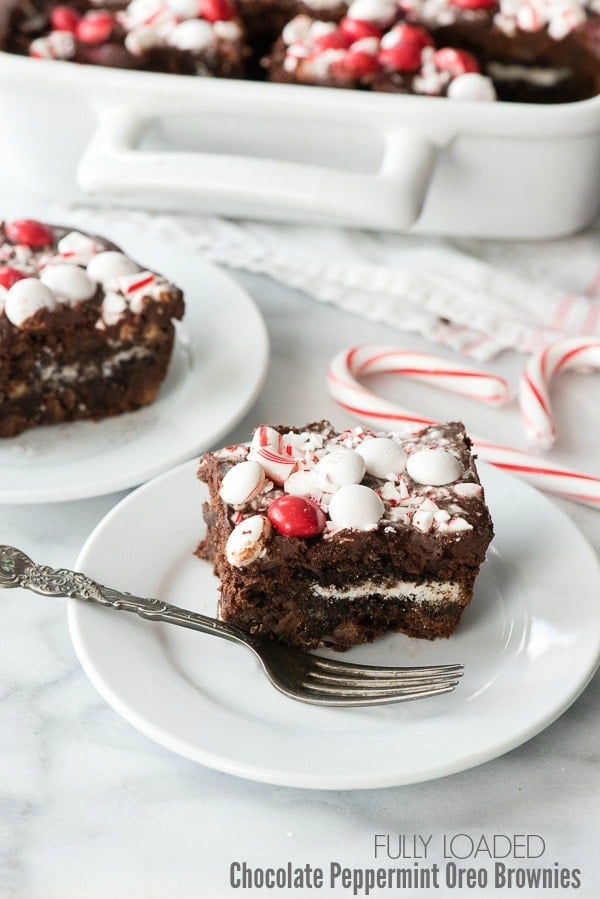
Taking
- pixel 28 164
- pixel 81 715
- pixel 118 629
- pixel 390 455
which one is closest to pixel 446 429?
pixel 390 455

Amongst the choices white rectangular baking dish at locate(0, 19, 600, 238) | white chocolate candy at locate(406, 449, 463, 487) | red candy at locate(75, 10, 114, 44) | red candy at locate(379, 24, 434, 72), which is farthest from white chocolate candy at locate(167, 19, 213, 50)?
white chocolate candy at locate(406, 449, 463, 487)

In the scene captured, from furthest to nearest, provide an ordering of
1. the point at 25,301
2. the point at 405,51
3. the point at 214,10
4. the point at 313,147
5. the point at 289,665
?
the point at 214,10, the point at 405,51, the point at 313,147, the point at 25,301, the point at 289,665

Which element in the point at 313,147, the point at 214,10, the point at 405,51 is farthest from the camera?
the point at 214,10

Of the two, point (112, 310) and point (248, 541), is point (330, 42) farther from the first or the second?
point (248, 541)

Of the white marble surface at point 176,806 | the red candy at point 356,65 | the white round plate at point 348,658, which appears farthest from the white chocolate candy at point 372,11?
the white marble surface at point 176,806

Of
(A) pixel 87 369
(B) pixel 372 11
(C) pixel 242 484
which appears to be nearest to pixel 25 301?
(A) pixel 87 369

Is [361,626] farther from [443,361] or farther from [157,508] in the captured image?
[443,361]

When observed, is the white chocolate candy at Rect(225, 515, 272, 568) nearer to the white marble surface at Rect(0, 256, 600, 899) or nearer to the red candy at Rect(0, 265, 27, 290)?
the white marble surface at Rect(0, 256, 600, 899)
